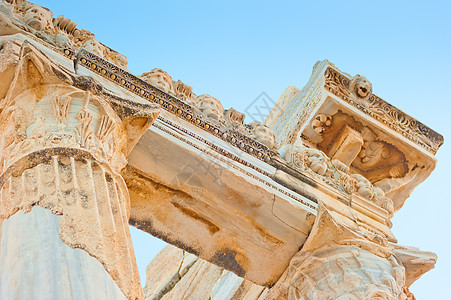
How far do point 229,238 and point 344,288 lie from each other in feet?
4.16

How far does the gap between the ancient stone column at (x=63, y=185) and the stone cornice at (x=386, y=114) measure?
165 inches

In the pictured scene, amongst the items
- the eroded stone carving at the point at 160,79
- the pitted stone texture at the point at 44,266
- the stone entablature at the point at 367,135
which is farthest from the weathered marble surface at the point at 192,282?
the pitted stone texture at the point at 44,266

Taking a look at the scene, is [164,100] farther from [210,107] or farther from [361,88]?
[361,88]

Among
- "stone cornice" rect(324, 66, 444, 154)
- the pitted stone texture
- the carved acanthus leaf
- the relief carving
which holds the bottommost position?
the pitted stone texture

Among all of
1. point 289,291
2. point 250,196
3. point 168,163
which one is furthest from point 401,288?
point 168,163

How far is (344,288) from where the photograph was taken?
6.08 m

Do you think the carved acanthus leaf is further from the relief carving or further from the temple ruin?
the relief carving

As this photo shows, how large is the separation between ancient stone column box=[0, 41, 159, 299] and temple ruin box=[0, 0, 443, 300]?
0.04ft

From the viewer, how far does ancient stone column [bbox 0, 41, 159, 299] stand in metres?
3.46

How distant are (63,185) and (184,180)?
7.10 ft

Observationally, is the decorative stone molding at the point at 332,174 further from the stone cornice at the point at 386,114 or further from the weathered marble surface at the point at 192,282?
the weathered marble surface at the point at 192,282

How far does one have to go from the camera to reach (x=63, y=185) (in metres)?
4.20

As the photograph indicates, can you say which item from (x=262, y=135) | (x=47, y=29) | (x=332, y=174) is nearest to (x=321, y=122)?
(x=332, y=174)

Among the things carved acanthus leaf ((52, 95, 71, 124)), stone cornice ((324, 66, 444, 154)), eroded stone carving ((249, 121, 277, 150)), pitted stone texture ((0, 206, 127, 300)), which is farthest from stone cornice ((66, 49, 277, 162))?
pitted stone texture ((0, 206, 127, 300))
